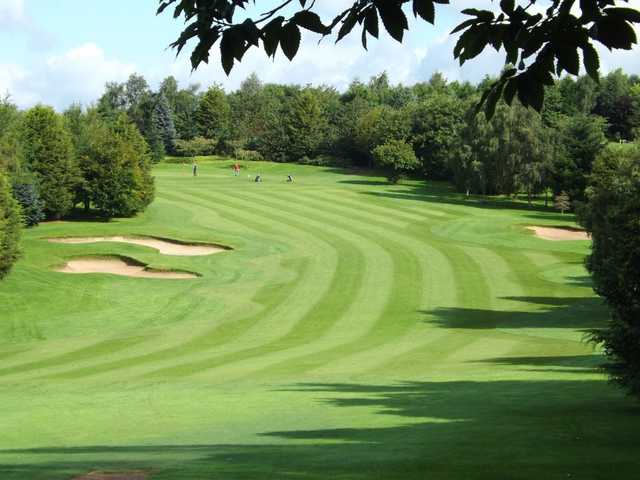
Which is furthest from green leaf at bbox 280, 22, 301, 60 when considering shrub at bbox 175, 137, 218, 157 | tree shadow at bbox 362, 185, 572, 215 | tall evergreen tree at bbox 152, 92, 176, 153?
tall evergreen tree at bbox 152, 92, 176, 153

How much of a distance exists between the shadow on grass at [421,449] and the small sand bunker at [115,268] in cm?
3024

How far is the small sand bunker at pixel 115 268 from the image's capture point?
4566cm

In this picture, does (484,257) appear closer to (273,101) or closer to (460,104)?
(460,104)

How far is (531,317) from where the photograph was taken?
120 ft

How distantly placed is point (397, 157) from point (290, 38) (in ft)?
302

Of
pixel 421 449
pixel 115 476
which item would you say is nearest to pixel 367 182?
pixel 421 449

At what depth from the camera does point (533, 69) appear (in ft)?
18.5

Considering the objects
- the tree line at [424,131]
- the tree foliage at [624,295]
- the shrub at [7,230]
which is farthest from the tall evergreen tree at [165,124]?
the tree foliage at [624,295]

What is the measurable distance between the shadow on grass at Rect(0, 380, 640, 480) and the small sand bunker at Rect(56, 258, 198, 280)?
1191 inches

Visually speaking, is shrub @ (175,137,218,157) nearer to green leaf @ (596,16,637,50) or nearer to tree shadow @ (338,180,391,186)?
tree shadow @ (338,180,391,186)

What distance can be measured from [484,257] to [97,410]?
37728 mm

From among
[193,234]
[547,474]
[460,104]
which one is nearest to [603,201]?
[193,234]

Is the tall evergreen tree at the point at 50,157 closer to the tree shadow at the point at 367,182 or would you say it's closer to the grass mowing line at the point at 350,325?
the grass mowing line at the point at 350,325

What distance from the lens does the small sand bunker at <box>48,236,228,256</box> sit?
170 feet
